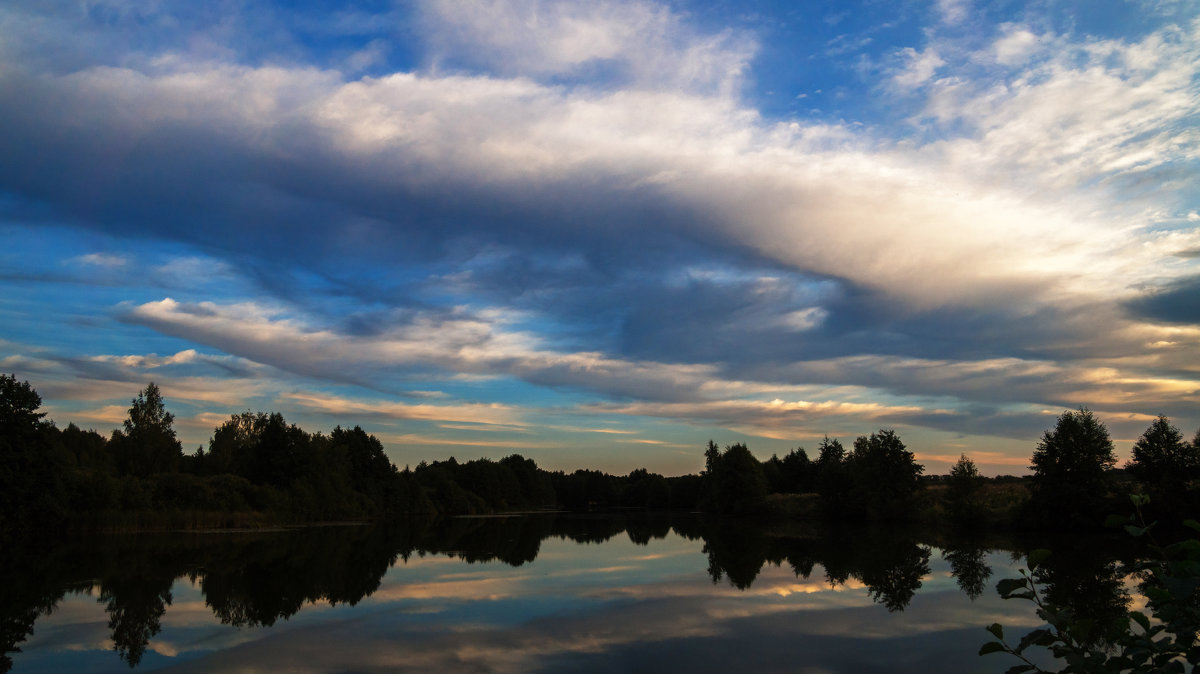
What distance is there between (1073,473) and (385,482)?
72961 millimetres

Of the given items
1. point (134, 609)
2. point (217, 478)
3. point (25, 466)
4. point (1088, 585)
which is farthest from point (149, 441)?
point (1088, 585)

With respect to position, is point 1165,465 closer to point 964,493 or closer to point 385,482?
point 964,493

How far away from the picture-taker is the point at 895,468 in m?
61.2

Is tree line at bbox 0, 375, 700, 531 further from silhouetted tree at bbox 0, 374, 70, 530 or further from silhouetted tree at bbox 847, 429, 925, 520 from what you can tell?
silhouetted tree at bbox 847, 429, 925, 520

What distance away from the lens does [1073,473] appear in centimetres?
4259

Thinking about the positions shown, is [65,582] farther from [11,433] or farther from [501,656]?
[11,433]

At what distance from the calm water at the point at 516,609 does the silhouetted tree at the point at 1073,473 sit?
10.7 meters

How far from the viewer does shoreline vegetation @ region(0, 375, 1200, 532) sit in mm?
39000

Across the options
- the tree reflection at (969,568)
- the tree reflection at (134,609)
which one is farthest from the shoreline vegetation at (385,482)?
the tree reflection at (134,609)

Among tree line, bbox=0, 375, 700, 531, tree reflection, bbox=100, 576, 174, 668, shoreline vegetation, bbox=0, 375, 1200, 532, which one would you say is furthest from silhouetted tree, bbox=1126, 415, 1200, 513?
tree line, bbox=0, 375, 700, 531

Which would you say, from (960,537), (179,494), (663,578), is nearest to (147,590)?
(663,578)

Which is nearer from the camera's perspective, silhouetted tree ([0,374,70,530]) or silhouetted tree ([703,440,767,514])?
silhouetted tree ([0,374,70,530])

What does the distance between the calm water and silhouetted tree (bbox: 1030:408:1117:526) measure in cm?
1072

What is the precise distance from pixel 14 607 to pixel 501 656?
45.7 feet
